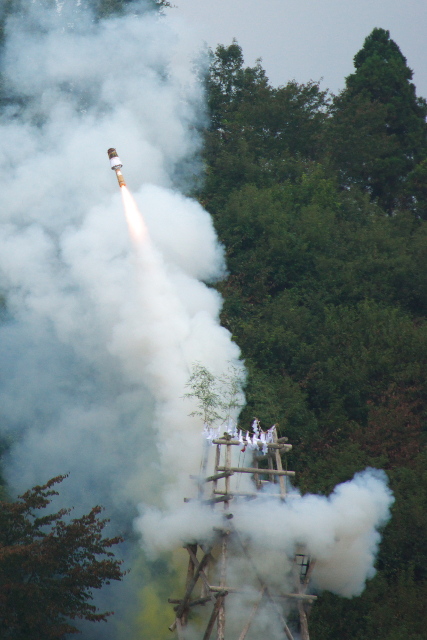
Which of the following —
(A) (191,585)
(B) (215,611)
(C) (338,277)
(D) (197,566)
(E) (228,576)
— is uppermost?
(C) (338,277)

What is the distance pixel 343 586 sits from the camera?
2189cm

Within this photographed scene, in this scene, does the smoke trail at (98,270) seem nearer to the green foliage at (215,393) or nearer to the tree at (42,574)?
the green foliage at (215,393)

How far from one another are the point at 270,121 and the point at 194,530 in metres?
23.2

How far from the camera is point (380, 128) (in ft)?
137

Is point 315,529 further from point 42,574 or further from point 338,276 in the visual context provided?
point 338,276

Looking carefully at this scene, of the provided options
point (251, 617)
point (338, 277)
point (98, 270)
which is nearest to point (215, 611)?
point (251, 617)

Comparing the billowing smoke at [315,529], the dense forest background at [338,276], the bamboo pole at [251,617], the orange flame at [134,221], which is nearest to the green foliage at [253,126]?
the dense forest background at [338,276]

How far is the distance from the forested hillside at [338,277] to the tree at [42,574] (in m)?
4.76

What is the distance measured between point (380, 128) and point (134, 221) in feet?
53.4

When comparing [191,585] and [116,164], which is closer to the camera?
[191,585]


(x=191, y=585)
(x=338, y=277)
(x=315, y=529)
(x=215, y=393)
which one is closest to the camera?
(x=315, y=529)

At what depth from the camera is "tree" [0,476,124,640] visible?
2062 cm

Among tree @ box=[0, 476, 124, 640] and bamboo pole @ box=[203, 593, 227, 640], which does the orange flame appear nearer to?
tree @ box=[0, 476, 124, 640]

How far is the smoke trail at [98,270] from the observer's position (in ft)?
86.4
